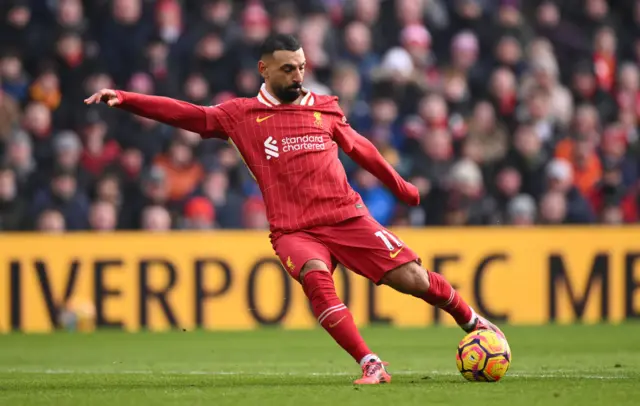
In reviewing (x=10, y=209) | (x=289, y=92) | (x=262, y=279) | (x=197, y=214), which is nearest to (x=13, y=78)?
(x=10, y=209)

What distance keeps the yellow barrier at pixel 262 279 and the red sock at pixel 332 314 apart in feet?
23.1

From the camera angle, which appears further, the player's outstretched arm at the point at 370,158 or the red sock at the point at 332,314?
the player's outstretched arm at the point at 370,158

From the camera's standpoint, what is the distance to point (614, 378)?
340 inches

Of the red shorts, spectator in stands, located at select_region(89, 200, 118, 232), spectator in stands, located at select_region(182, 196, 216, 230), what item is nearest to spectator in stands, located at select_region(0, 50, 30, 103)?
spectator in stands, located at select_region(89, 200, 118, 232)

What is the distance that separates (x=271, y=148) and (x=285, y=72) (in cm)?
49

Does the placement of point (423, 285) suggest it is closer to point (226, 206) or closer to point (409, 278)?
point (409, 278)

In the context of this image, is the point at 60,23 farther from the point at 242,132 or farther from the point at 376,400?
the point at 376,400

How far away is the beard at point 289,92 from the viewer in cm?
850


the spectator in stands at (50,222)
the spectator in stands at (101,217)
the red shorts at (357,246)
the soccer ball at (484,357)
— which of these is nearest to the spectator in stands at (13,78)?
the spectator in stands at (50,222)

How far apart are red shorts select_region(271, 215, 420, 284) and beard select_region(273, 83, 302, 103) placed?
0.84m

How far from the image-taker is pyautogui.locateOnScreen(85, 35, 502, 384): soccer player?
8.46 metres

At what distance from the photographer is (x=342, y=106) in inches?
648

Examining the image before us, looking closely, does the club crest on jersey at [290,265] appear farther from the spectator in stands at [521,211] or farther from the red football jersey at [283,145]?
the spectator in stands at [521,211]

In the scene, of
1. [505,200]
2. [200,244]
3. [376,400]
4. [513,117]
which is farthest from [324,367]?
[513,117]
